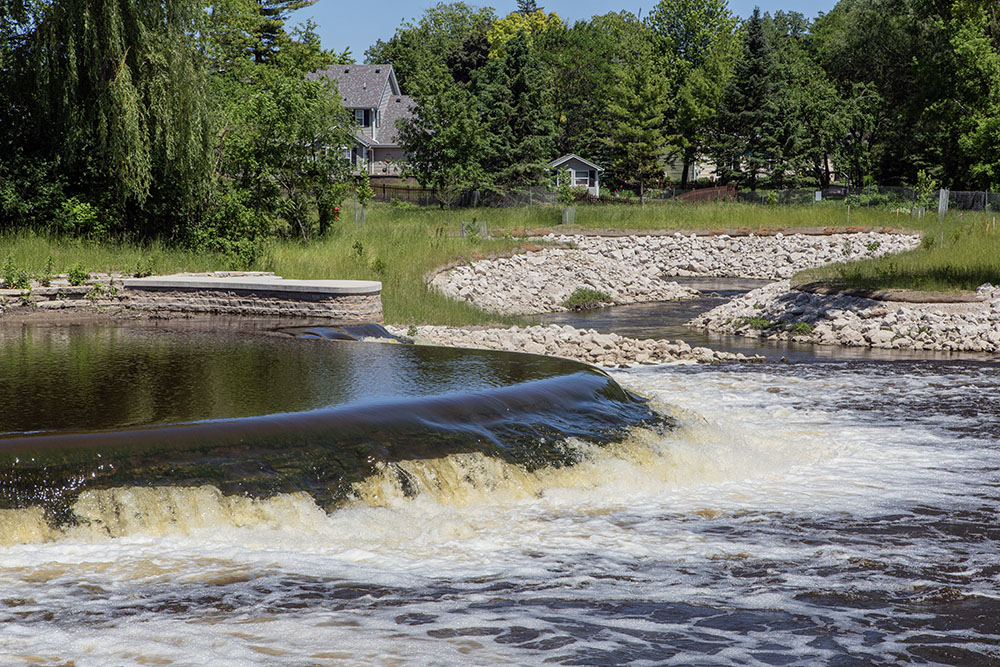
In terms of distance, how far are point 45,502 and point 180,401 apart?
2.53 metres

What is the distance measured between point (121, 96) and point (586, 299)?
14.5 metres

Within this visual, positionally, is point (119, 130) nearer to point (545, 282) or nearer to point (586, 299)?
point (545, 282)

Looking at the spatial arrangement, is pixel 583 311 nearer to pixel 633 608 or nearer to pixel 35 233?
pixel 35 233

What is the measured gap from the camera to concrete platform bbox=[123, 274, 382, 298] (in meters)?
16.6

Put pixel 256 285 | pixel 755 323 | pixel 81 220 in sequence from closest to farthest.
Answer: pixel 256 285 → pixel 81 220 → pixel 755 323

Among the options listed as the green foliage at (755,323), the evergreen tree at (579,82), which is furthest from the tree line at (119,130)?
the evergreen tree at (579,82)

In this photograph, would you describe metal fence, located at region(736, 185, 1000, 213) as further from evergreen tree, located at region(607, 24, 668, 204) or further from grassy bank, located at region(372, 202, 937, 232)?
evergreen tree, located at region(607, 24, 668, 204)

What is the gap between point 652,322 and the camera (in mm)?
25156

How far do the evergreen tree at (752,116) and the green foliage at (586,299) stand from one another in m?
31.8

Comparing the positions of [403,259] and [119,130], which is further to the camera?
[403,259]

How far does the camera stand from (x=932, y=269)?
23891 mm

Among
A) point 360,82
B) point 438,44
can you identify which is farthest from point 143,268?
point 438,44

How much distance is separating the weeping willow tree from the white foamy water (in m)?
14.8

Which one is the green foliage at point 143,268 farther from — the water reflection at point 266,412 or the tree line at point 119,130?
the water reflection at point 266,412
